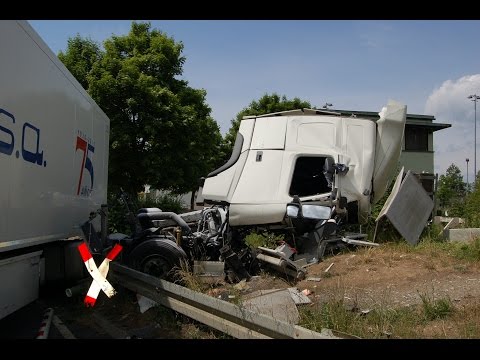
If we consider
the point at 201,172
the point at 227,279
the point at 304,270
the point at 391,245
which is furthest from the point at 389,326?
the point at 201,172

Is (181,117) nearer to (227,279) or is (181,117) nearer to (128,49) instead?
(128,49)

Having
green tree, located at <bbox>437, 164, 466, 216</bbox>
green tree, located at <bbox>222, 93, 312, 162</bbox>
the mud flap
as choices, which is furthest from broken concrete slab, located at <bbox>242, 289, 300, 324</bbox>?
green tree, located at <bbox>222, 93, 312, 162</bbox>

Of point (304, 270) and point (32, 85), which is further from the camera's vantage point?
point (304, 270)

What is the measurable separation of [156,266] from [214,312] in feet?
8.61

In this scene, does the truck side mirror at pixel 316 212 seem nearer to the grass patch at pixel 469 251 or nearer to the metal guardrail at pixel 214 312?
the grass patch at pixel 469 251

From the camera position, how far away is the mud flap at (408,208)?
9148 millimetres

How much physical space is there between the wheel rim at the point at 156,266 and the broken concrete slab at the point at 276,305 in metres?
1.79

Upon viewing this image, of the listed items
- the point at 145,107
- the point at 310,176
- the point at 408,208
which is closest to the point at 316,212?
the point at 310,176

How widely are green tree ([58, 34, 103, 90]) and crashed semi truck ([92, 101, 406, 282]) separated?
34.1ft

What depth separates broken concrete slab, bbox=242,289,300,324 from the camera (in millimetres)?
5611

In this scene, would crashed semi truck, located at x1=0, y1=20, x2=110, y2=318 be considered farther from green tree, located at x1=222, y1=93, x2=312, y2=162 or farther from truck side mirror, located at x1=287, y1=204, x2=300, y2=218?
green tree, located at x1=222, y1=93, x2=312, y2=162

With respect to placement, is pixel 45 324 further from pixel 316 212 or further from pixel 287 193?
pixel 316 212

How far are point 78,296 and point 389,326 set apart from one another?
4.81 m

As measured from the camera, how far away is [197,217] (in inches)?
366
